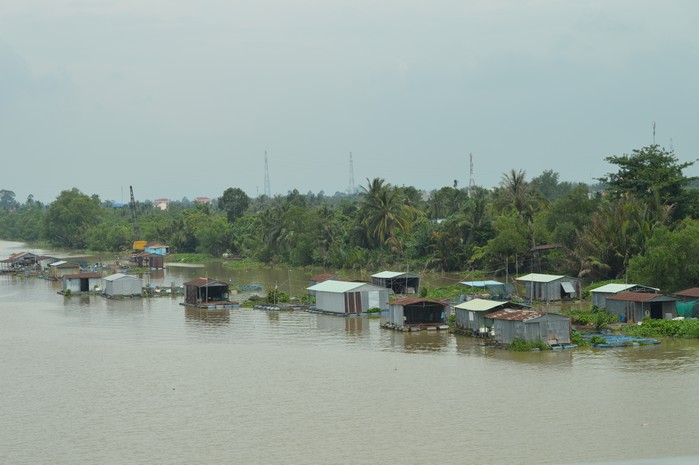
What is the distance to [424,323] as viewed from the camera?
25.9 meters

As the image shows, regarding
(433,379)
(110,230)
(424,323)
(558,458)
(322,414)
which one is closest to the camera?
(558,458)

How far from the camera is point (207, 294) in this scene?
33.5 m

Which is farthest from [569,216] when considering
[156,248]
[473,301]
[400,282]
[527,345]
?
[156,248]

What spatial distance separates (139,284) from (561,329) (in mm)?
21635

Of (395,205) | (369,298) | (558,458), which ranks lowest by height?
(558,458)

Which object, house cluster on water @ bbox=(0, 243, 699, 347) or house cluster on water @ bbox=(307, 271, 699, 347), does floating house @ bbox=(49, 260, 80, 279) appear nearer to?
house cluster on water @ bbox=(0, 243, 699, 347)

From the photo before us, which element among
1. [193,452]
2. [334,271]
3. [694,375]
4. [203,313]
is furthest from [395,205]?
[193,452]

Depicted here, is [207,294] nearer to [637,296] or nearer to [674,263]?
[637,296]

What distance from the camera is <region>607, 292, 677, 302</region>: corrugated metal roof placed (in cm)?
2486

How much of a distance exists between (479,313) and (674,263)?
7.90m

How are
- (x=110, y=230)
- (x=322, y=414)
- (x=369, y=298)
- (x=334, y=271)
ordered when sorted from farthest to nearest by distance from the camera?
(x=110, y=230) < (x=334, y=271) < (x=369, y=298) < (x=322, y=414)

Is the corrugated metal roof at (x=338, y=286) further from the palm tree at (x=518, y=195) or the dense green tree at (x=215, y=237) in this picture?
the dense green tree at (x=215, y=237)

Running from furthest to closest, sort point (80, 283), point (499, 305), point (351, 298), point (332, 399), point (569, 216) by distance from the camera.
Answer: point (80, 283)
point (569, 216)
point (351, 298)
point (499, 305)
point (332, 399)

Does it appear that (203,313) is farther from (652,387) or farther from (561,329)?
(652,387)
